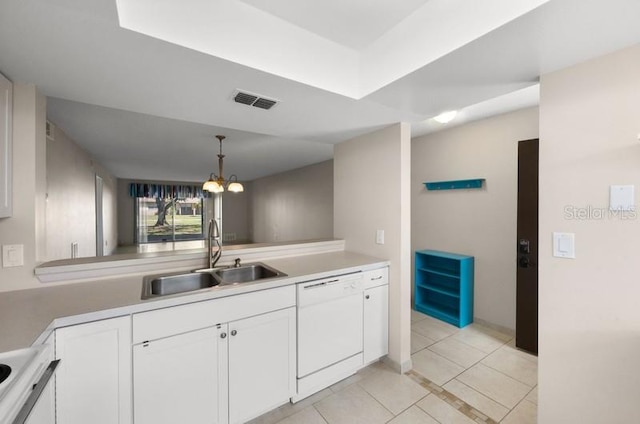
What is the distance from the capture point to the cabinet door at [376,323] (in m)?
2.24

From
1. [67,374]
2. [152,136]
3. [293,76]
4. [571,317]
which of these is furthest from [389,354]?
[152,136]

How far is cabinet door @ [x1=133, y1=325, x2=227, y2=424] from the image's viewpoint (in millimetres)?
1354

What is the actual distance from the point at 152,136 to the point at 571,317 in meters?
4.31

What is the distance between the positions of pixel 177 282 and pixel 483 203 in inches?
126

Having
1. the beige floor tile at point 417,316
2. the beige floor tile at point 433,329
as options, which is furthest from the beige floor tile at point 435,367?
the beige floor tile at point 417,316

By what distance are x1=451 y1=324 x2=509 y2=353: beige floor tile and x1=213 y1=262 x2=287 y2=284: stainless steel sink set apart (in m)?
2.17

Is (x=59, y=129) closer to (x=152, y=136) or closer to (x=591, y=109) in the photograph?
(x=152, y=136)

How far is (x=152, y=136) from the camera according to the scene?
3.37 m

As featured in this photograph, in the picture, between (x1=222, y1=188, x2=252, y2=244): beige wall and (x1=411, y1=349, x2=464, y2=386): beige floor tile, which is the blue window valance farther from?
(x1=411, y1=349, x2=464, y2=386): beige floor tile

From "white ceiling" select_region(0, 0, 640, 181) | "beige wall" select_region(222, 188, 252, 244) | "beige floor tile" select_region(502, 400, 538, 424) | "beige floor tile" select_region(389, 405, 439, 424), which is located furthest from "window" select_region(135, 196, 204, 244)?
"beige floor tile" select_region(502, 400, 538, 424)

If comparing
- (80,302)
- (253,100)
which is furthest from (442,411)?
(253,100)

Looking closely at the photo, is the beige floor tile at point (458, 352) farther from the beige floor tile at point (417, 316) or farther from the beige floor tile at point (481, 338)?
the beige floor tile at point (417, 316)

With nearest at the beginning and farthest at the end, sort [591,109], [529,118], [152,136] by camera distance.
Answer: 1. [591,109]
2. [529,118]
3. [152,136]

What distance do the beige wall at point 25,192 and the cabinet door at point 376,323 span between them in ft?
7.40
